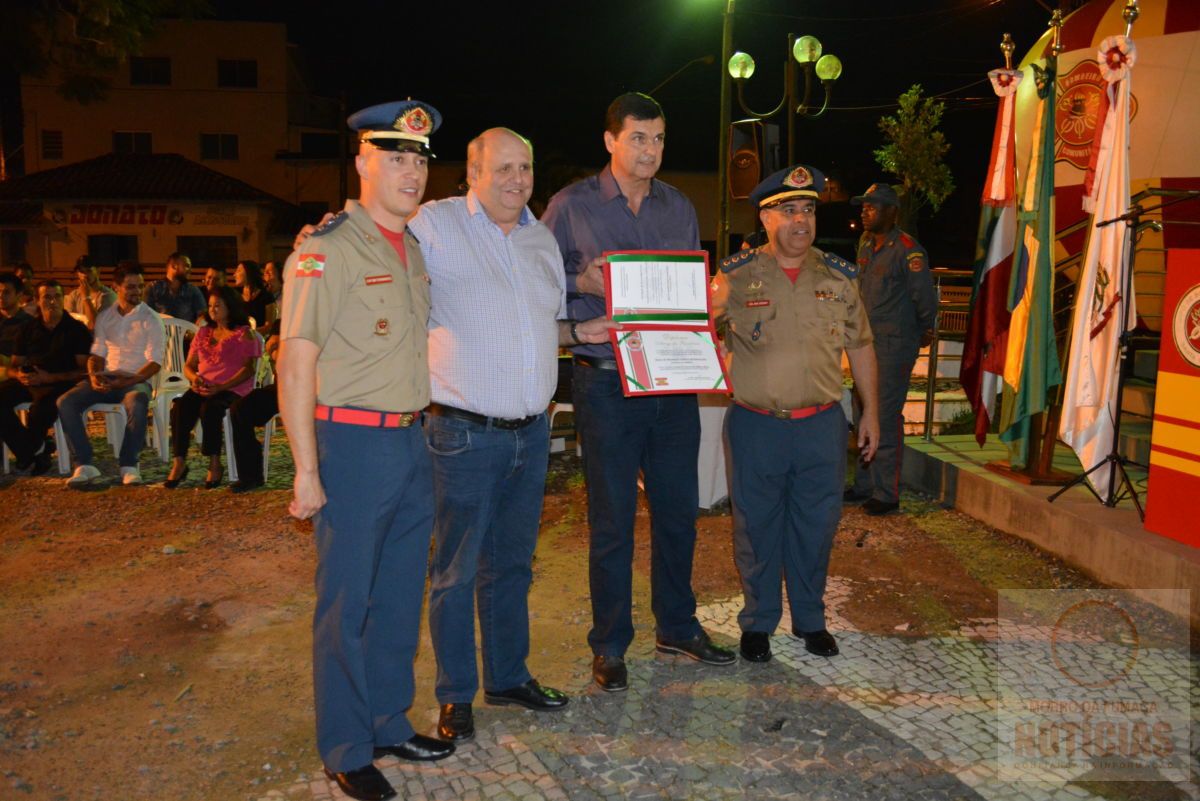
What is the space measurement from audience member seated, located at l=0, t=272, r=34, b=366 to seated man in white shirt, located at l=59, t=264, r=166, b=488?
127 centimetres

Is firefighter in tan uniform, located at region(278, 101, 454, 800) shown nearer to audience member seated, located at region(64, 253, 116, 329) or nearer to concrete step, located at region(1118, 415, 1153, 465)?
concrete step, located at region(1118, 415, 1153, 465)

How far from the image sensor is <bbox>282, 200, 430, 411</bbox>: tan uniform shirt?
9.59ft

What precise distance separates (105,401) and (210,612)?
448cm

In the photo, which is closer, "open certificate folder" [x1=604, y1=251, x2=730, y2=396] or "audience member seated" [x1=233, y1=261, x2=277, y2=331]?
"open certificate folder" [x1=604, y1=251, x2=730, y2=396]

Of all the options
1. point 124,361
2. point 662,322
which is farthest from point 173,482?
point 662,322

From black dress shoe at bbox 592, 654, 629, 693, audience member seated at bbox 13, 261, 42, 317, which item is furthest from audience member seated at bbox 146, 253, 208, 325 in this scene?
black dress shoe at bbox 592, 654, 629, 693

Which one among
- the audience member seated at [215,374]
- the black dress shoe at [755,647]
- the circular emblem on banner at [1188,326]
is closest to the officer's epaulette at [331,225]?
the black dress shoe at [755,647]

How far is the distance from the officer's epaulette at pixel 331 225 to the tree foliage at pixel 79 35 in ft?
36.5

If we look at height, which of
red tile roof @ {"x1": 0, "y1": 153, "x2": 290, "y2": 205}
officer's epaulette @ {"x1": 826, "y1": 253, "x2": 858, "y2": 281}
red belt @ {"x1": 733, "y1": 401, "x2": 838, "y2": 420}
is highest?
red tile roof @ {"x1": 0, "y1": 153, "x2": 290, "y2": 205}

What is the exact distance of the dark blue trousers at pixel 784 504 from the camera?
436cm

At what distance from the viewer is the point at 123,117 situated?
38.5 meters

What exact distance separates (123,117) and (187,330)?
1334 inches

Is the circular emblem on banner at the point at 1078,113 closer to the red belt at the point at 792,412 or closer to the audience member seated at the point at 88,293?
the red belt at the point at 792,412

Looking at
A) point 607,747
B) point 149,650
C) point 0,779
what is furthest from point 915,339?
point 0,779
